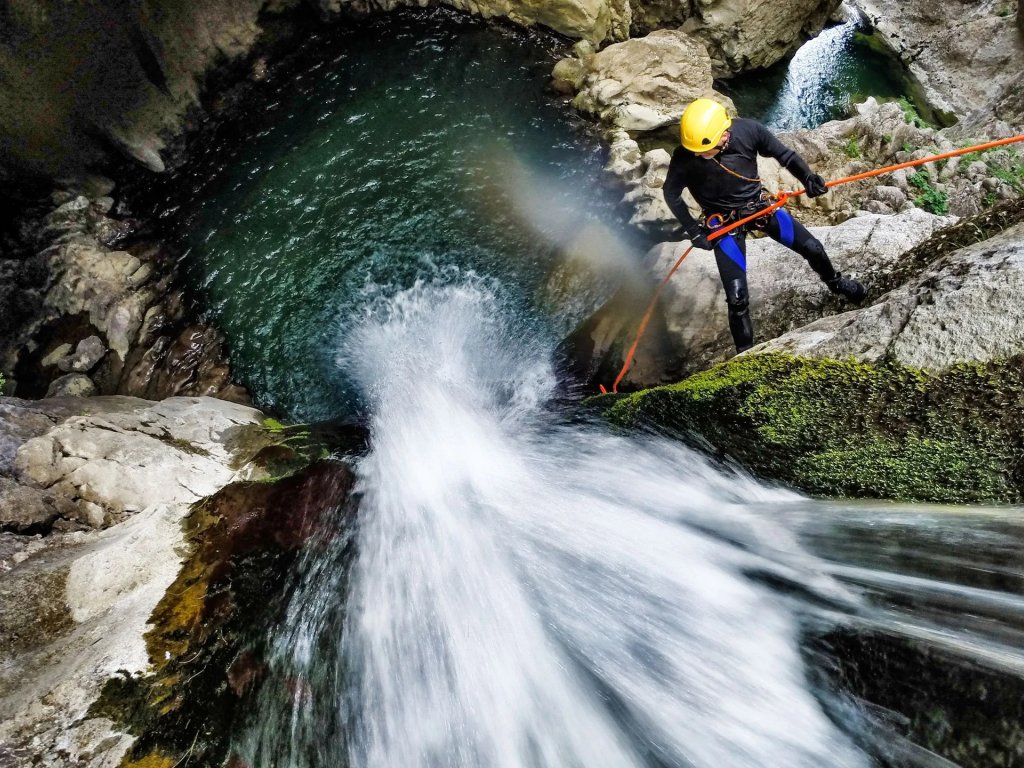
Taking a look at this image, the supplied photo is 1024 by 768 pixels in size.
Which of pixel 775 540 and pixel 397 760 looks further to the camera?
pixel 775 540

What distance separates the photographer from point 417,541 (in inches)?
195

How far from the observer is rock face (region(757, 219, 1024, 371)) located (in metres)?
3.28

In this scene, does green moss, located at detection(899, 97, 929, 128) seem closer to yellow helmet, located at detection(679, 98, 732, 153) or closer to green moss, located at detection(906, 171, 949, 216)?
green moss, located at detection(906, 171, 949, 216)

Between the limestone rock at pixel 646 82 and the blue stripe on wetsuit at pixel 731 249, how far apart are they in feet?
19.7

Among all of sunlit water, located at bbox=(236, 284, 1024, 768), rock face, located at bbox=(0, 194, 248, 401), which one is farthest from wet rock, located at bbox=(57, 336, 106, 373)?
sunlit water, located at bbox=(236, 284, 1024, 768)

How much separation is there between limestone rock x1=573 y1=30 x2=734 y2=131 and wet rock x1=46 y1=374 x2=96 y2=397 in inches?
381

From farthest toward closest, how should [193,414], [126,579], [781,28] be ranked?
[781,28]
[193,414]
[126,579]

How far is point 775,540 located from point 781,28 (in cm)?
1382

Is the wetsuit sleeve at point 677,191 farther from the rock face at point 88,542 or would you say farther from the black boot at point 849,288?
the rock face at point 88,542

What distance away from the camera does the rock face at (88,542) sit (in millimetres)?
3252

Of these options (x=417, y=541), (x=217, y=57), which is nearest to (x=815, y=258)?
(x=417, y=541)

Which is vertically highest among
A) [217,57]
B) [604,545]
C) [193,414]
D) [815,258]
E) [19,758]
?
[217,57]

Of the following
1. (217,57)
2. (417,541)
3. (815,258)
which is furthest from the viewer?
(217,57)

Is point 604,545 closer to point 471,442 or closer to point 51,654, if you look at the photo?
point 471,442
